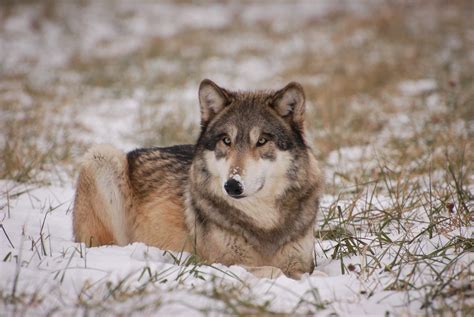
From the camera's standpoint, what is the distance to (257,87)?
13.0m

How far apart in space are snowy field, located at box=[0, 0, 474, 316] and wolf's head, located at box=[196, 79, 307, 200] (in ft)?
2.21

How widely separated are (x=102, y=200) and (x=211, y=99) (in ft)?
4.51

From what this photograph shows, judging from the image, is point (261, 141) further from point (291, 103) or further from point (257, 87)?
point (257, 87)

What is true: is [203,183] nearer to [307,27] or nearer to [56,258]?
[56,258]

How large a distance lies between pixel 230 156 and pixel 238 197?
33 cm

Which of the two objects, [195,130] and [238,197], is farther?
[195,130]

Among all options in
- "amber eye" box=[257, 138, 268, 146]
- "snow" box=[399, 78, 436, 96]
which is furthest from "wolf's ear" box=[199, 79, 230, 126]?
"snow" box=[399, 78, 436, 96]

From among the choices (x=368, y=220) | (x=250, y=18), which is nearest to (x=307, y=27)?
(x=250, y=18)

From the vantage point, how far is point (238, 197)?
3.67 m

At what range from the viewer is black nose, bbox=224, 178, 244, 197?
358cm

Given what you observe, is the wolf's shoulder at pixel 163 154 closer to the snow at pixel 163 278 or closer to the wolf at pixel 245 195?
the wolf at pixel 245 195

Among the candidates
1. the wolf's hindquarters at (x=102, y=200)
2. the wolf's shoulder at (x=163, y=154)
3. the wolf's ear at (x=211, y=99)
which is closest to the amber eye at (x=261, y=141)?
the wolf's ear at (x=211, y=99)

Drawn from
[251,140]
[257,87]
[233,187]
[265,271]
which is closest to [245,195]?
[233,187]

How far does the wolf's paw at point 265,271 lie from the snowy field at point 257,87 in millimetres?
114
